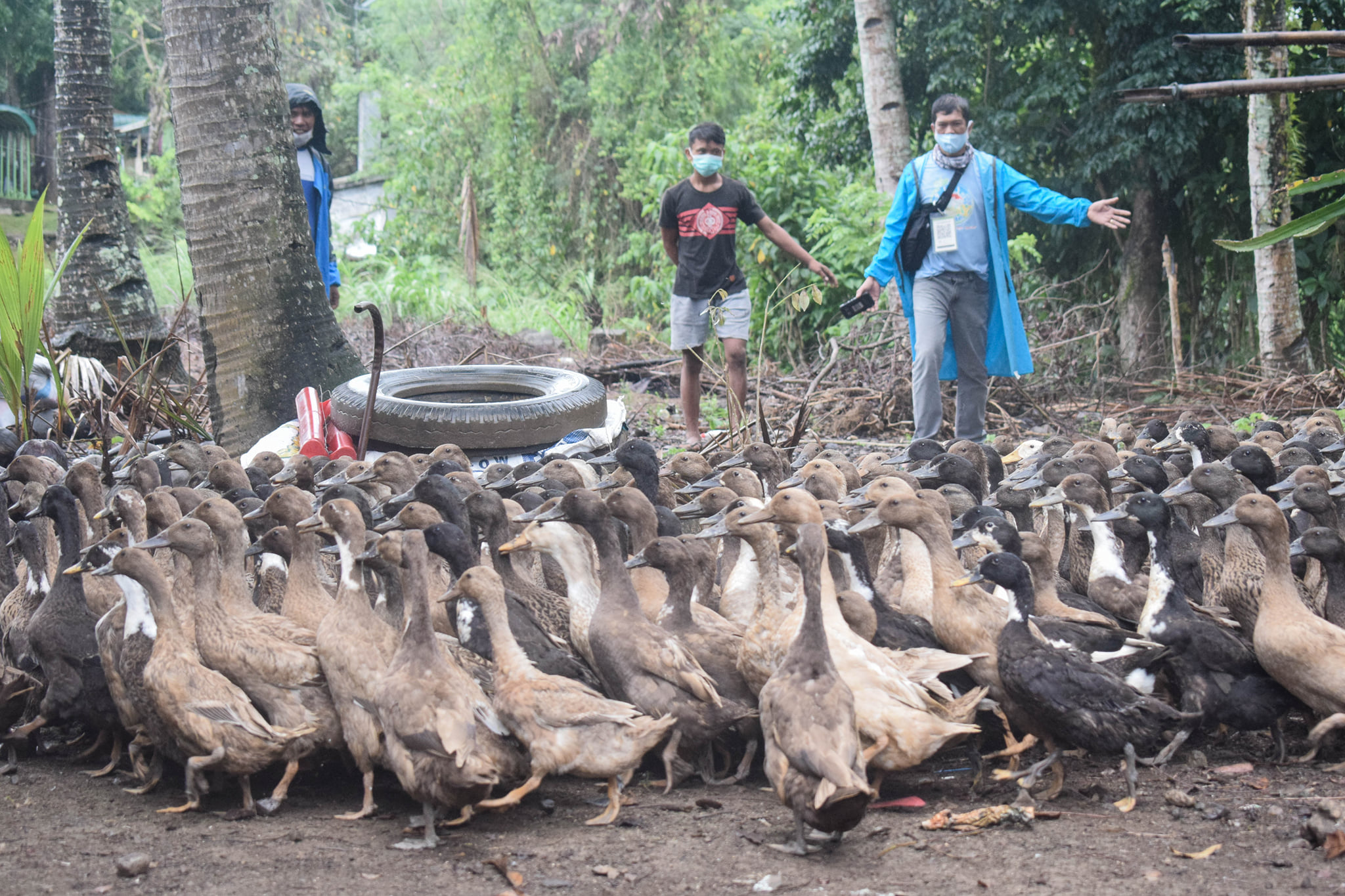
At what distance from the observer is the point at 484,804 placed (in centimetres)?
429

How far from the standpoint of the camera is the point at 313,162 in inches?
414

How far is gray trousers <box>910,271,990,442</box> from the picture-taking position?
29.7 feet

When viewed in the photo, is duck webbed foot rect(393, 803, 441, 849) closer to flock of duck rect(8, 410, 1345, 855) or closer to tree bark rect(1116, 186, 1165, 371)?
flock of duck rect(8, 410, 1345, 855)

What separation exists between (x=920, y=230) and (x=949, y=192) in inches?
13.2

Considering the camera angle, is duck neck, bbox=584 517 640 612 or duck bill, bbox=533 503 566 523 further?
duck bill, bbox=533 503 566 523

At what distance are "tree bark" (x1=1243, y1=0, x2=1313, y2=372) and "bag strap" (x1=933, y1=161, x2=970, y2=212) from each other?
3889 millimetres

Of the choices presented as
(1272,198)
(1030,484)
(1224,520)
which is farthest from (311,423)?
(1272,198)

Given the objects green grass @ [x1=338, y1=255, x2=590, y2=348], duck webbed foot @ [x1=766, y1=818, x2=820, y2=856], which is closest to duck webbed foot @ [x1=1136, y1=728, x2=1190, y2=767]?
duck webbed foot @ [x1=766, y1=818, x2=820, y2=856]

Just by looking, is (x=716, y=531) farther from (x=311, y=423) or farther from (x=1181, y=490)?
(x=311, y=423)

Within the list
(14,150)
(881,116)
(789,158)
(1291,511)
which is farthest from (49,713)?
(14,150)

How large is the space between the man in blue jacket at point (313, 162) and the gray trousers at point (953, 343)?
16.6ft

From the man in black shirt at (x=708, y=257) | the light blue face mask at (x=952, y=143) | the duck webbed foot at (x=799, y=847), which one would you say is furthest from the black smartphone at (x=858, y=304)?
the duck webbed foot at (x=799, y=847)

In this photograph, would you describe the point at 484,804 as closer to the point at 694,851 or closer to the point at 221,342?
the point at 694,851

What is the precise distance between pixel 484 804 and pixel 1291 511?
14.5ft
